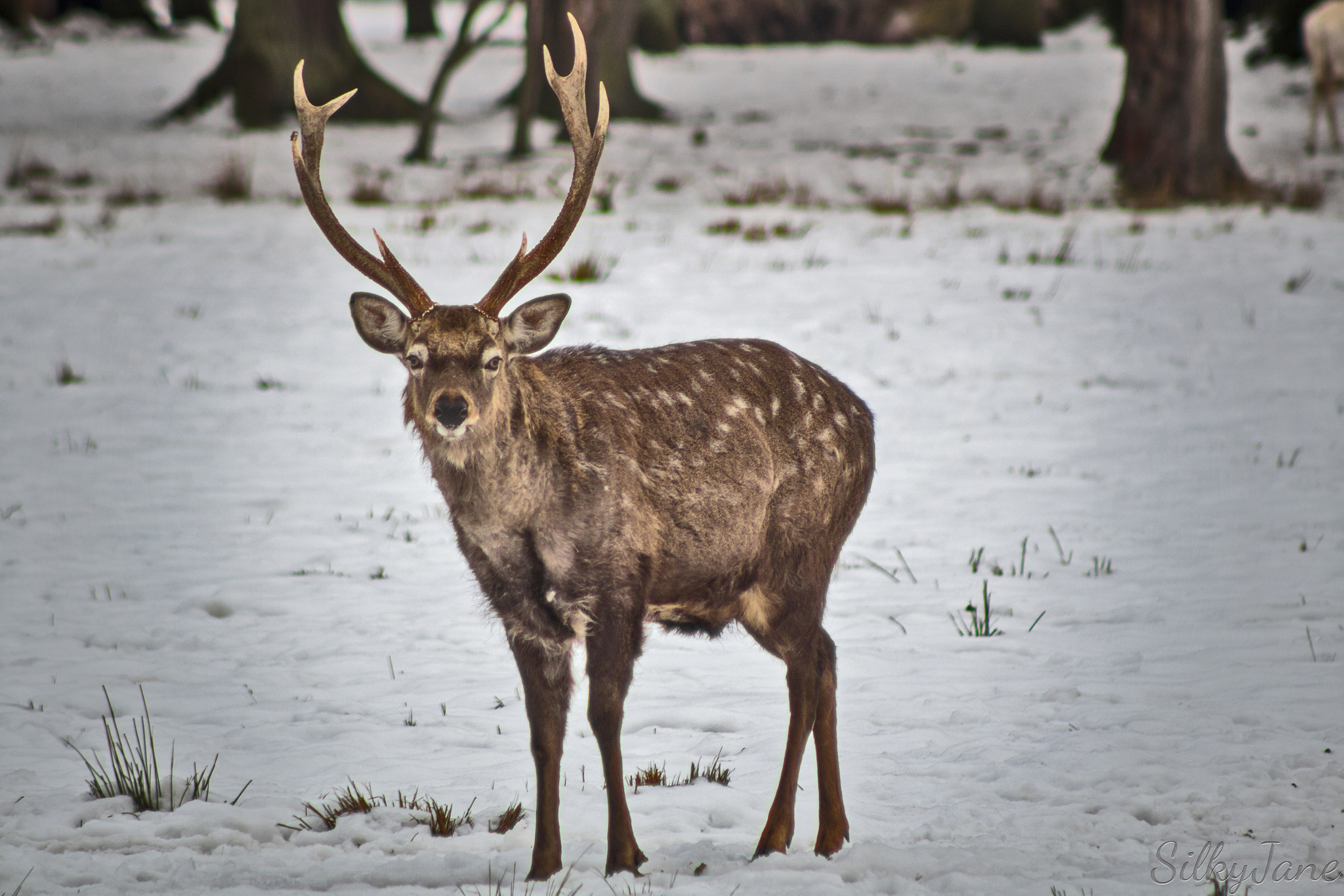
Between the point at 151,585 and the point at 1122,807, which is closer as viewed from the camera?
the point at 1122,807

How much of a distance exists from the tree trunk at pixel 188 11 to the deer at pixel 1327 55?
23849 mm

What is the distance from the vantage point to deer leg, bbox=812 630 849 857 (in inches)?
166

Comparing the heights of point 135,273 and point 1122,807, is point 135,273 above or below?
above

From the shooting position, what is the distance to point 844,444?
182 inches

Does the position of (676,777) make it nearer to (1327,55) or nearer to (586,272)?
(586,272)

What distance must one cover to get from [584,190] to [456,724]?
2.10 meters

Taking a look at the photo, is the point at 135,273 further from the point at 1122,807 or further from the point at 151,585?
the point at 1122,807

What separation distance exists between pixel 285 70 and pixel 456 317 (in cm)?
1870

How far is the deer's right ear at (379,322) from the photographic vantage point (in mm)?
4102

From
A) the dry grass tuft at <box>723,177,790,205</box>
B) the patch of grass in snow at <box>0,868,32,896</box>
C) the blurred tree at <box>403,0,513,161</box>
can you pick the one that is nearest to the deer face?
the patch of grass in snow at <box>0,868,32,896</box>

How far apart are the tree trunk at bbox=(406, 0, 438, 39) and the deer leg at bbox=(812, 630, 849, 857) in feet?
98.8

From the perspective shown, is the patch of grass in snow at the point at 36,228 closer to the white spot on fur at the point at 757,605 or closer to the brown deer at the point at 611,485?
the brown deer at the point at 611,485

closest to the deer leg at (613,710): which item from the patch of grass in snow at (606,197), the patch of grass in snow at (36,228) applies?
the patch of grass in snow at (606,197)

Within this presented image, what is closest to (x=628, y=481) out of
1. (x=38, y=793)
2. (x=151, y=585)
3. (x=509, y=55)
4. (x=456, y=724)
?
(x=456, y=724)
